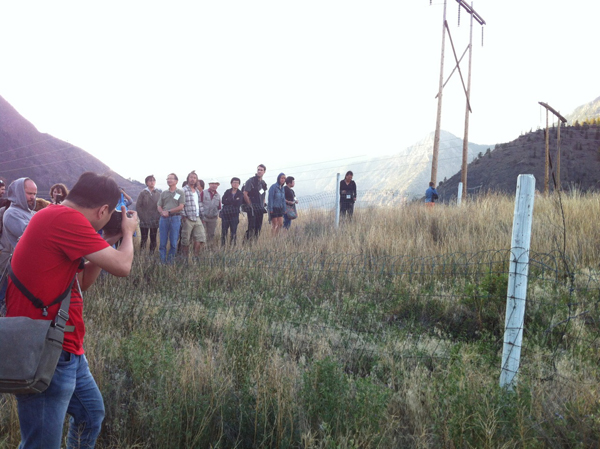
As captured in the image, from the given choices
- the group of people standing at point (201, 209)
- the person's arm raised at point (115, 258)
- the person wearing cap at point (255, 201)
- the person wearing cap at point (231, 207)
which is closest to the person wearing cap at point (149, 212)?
the group of people standing at point (201, 209)

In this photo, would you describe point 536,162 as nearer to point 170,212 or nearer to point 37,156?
point 170,212

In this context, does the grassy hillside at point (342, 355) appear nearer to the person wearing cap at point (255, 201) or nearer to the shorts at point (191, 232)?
the shorts at point (191, 232)

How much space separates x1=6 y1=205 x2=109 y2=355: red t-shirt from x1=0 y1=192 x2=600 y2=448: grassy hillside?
3.96 feet

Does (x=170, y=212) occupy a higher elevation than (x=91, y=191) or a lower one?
lower

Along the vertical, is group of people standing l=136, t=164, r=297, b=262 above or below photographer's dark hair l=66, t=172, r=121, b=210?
below

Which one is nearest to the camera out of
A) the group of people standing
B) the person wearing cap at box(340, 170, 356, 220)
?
the group of people standing

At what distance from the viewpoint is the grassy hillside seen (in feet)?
9.55

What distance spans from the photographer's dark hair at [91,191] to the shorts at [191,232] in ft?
24.0

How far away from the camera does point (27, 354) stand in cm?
194

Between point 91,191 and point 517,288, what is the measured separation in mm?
2994

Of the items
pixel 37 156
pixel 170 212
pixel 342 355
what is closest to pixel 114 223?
pixel 342 355

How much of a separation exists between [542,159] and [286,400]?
3856 cm

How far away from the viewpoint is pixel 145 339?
13.8 ft

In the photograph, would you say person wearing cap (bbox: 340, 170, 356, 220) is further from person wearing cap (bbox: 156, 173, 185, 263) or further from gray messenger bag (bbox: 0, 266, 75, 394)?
gray messenger bag (bbox: 0, 266, 75, 394)
